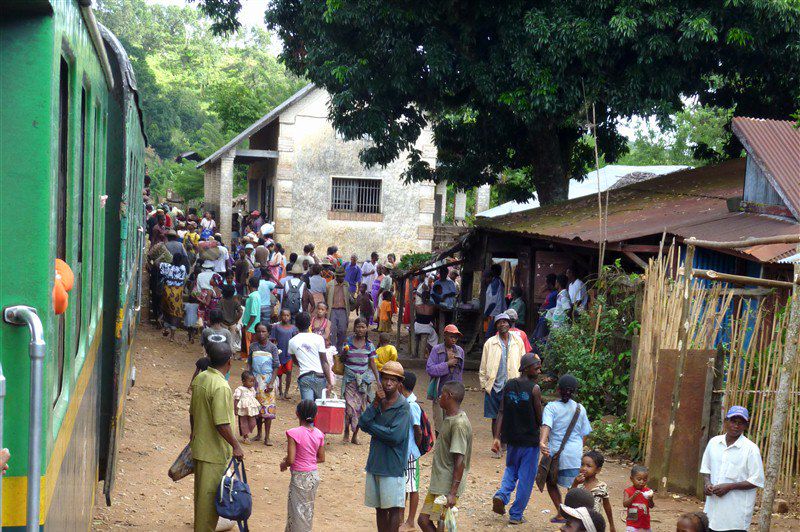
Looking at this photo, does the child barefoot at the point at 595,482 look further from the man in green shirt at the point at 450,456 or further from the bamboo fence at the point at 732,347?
the bamboo fence at the point at 732,347

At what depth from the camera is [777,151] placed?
12.0m

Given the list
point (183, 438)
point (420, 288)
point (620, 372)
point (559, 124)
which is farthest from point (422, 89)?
point (183, 438)

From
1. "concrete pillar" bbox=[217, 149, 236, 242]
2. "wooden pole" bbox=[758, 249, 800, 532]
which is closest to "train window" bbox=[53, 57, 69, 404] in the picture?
"wooden pole" bbox=[758, 249, 800, 532]

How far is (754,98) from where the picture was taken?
17953mm

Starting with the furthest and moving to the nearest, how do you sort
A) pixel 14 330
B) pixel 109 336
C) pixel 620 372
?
pixel 620 372 → pixel 109 336 → pixel 14 330

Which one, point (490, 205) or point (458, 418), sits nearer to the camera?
point (458, 418)

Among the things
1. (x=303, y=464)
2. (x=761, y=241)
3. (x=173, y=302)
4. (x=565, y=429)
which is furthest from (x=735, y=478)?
(x=173, y=302)

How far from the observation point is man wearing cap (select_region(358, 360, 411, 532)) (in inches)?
259

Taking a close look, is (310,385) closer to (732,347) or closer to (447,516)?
(447,516)

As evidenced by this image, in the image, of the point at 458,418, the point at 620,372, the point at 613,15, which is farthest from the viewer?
the point at 613,15

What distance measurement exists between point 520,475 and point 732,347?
217 centimetres

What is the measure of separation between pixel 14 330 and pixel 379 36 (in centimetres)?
1476

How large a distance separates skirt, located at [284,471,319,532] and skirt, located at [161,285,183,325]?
9.30 meters

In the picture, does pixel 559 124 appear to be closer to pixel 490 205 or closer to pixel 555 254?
pixel 555 254
